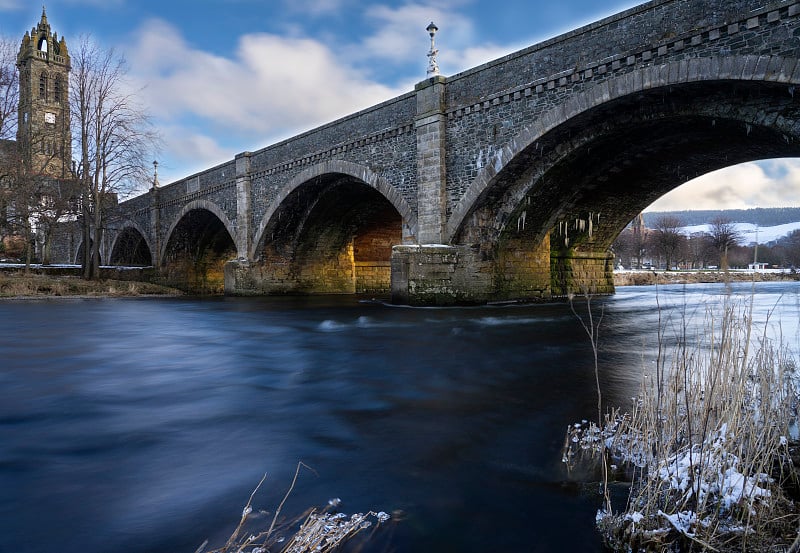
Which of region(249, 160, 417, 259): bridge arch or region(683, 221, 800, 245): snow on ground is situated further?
region(683, 221, 800, 245): snow on ground

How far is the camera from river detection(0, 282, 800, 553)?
268 cm

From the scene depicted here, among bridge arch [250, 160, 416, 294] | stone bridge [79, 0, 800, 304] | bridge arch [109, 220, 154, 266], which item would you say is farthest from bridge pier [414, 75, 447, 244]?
bridge arch [109, 220, 154, 266]

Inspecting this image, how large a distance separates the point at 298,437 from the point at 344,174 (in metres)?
16.2

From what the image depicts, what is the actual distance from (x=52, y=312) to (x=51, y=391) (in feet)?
36.9

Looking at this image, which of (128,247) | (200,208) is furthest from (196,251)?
(128,247)

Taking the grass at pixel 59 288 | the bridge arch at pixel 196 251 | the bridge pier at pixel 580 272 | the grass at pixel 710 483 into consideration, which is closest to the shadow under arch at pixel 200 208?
the bridge arch at pixel 196 251

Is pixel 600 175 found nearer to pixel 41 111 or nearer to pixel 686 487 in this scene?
pixel 686 487

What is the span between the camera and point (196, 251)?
35.5 meters

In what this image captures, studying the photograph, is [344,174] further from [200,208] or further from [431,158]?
[200,208]

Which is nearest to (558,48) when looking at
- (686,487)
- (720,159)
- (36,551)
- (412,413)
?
(720,159)

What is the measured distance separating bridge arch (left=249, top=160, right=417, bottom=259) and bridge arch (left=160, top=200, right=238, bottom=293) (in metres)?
7.88

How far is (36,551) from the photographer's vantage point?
7.96ft

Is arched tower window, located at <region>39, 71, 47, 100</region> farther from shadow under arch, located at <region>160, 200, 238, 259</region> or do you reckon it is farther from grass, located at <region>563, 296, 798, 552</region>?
grass, located at <region>563, 296, 798, 552</region>

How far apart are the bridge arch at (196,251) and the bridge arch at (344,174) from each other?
7876mm
